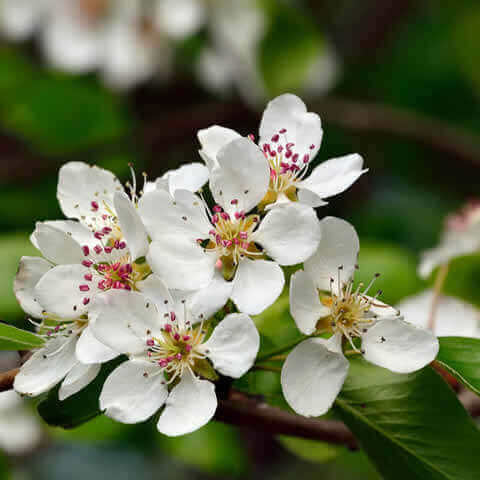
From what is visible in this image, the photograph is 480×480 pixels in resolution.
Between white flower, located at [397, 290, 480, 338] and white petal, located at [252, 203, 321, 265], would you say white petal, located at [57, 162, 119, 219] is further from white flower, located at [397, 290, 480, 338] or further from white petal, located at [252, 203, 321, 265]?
white flower, located at [397, 290, 480, 338]

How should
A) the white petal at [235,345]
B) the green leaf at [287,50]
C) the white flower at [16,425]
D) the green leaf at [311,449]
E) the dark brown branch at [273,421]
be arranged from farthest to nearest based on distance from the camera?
1. the green leaf at [287,50]
2. the white flower at [16,425]
3. the green leaf at [311,449]
4. the dark brown branch at [273,421]
5. the white petal at [235,345]

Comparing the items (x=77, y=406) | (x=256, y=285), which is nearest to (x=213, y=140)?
(x=256, y=285)

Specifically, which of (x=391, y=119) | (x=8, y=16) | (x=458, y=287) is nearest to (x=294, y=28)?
(x=391, y=119)

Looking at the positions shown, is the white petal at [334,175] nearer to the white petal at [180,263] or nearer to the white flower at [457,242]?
the white petal at [180,263]

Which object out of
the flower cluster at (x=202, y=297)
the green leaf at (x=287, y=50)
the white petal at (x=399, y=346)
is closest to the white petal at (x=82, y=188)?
the flower cluster at (x=202, y=297)

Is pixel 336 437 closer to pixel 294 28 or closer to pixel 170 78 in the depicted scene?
pixel 294 28

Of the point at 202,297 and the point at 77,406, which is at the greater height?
the point at 202,297

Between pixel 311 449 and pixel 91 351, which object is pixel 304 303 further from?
pixel 311 449
